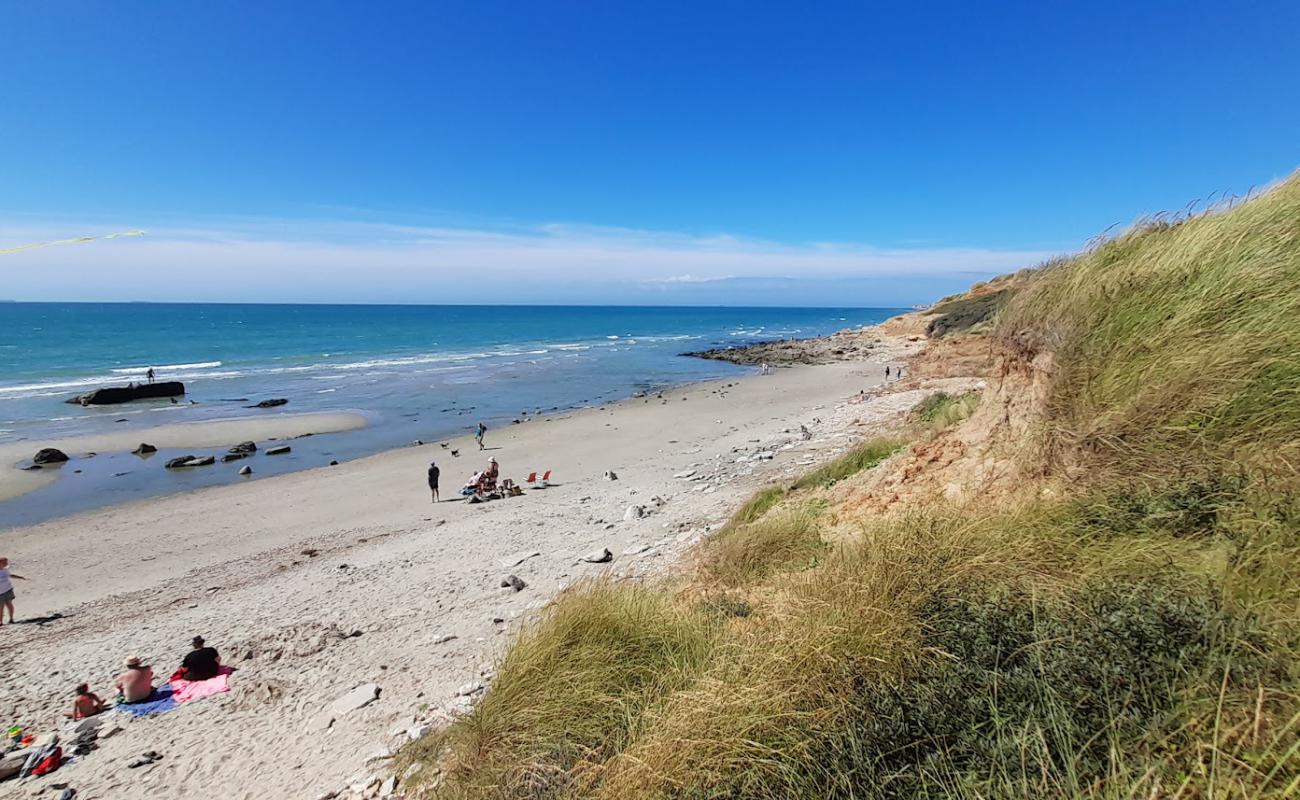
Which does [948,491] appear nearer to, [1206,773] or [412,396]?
[1206,773]

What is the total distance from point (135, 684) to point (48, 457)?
22.0 metres

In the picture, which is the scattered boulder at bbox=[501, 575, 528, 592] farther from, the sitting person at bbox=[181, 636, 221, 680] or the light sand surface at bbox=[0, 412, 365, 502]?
the light sand surface at bbox=[0, 412, 365, 502]

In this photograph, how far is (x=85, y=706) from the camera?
6.80m

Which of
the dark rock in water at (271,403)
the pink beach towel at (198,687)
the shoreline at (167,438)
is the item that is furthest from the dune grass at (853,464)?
the dark rock in water at (271,403)

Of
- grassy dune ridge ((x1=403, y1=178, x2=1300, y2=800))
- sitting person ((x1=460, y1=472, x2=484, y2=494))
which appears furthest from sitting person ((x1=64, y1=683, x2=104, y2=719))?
sitting person ((x1=460, y1=472, x2=484, y2=494))

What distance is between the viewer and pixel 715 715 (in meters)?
2.82

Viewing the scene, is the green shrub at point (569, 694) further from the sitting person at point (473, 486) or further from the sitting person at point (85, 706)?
the sitting person at point (473, 486)

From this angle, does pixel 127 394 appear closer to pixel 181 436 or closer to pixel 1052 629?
pixel 181 436

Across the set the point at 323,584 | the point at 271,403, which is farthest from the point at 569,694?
the point at 271,403

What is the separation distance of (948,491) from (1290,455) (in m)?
2.88

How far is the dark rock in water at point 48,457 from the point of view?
21922 millimetres

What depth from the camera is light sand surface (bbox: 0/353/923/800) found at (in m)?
5.77

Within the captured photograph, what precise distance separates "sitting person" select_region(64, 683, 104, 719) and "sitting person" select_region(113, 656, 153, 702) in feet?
0.78

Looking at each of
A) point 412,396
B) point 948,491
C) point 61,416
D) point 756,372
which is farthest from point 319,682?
point 756,372
